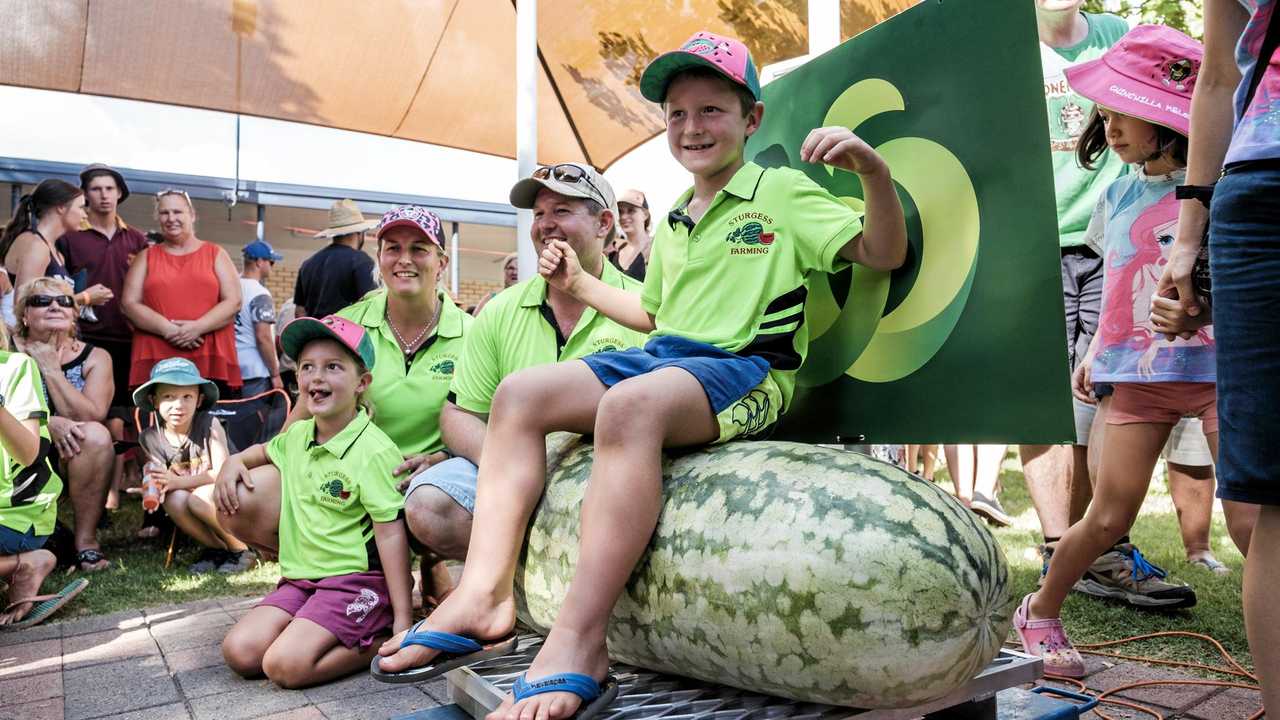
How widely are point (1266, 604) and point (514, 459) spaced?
1585 millimetres

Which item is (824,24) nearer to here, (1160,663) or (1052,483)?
(1052,483)

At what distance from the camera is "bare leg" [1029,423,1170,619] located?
8.73 feet

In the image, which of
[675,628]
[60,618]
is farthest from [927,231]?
[60,618]

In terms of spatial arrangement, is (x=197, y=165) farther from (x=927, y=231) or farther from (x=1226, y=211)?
(x=1226, y=211)

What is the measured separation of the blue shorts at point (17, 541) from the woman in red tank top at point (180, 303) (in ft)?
6.27

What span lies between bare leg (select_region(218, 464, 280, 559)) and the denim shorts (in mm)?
3280

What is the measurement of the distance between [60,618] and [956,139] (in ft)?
13.9

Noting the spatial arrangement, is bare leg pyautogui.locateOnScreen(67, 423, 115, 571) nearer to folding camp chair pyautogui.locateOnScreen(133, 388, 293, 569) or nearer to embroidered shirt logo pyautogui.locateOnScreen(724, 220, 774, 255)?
folding camp chair pyautogui.locateOnScreen(133, 388, 293, 569)

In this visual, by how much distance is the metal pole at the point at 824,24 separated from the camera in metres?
3.80

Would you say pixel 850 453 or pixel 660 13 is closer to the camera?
pixel 850 453

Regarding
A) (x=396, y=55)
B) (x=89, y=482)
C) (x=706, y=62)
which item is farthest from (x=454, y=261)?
(x=706, y=62)

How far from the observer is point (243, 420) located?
19.4ft

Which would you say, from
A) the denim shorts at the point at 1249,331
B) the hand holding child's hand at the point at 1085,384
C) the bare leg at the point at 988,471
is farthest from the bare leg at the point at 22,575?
the bare leg at the point at 988,471

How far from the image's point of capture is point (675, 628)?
1.86 m
